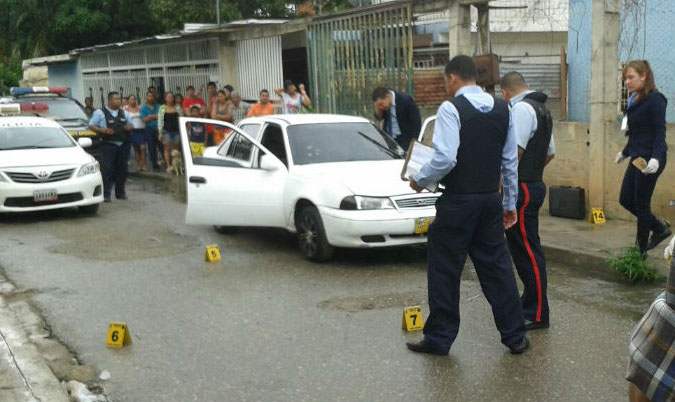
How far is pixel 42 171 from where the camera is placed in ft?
39.3

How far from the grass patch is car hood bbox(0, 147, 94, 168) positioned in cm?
792

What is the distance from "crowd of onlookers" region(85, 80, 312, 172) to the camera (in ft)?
50.3

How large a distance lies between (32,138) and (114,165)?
172 centimetres

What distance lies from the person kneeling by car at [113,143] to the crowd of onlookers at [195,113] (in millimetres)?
1230

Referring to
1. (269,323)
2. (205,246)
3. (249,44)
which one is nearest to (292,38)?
(249,44)

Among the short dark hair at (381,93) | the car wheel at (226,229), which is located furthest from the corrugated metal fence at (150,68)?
the short dark hair at (381,93)

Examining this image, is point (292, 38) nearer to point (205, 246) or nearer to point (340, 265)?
point (205, 246)

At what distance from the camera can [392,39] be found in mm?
13586

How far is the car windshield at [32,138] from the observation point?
12.7m

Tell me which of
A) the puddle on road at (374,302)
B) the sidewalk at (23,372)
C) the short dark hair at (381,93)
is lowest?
the puddle on road at (374,302)

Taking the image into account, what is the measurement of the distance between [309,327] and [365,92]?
27.7 ft

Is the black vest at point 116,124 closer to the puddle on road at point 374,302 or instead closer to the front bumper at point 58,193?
the front bumper at point 58,193

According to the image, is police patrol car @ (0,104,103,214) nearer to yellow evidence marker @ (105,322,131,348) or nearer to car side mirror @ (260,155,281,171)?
car side mirror @ (260,155,281,171)

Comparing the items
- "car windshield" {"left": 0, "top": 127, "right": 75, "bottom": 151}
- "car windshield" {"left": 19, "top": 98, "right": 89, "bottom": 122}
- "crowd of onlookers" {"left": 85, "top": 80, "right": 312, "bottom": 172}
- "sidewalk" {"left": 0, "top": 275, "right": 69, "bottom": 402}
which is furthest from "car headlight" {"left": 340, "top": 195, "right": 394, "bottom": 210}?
"car windshield" {"left": 19, "top": 98, "right": 89, "bottom": 122}
